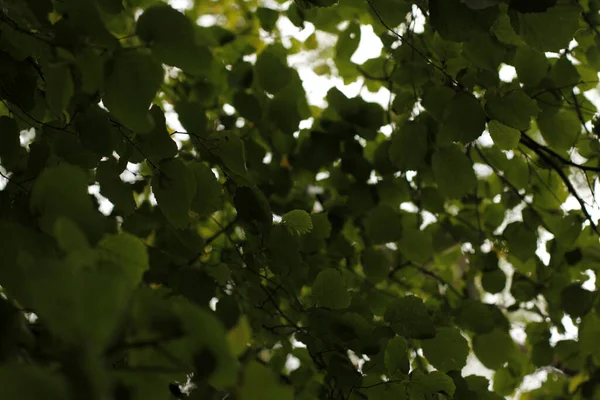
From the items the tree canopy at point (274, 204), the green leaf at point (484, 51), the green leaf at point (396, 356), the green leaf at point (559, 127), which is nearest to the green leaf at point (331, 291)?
the tree canopy at point (274, 204)

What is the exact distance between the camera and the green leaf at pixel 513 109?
69 cm

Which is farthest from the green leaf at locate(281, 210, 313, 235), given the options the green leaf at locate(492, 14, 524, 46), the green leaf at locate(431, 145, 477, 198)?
the green leaf at locate(492, 14, 524, 46)

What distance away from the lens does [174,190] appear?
2.07 ft

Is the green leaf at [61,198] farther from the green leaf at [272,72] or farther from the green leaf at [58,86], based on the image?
the green leaf at [272,72]

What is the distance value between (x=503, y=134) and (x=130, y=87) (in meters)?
0.53

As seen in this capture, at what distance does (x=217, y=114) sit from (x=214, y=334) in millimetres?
1277

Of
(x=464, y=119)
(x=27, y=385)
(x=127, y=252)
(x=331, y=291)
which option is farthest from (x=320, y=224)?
(x=27, y=385)

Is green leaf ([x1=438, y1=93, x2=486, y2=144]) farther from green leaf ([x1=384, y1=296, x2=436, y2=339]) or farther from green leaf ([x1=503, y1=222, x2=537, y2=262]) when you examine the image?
green leaf ([x1=503, y1=222, x2=537, y2=262])

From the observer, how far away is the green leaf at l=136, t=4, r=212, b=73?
460 millimetres

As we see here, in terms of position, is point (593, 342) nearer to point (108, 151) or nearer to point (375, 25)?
point (375, 25)

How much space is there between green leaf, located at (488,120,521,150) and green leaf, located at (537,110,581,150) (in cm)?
14

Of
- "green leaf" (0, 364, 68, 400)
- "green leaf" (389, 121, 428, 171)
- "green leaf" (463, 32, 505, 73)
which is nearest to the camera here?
"green leaf" (0, 364, 68, 400)

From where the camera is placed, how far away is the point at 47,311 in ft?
0.87

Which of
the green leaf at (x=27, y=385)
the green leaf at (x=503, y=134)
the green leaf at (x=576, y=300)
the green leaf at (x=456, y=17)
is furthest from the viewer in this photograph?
the green leaf at (x=576, y=300)
